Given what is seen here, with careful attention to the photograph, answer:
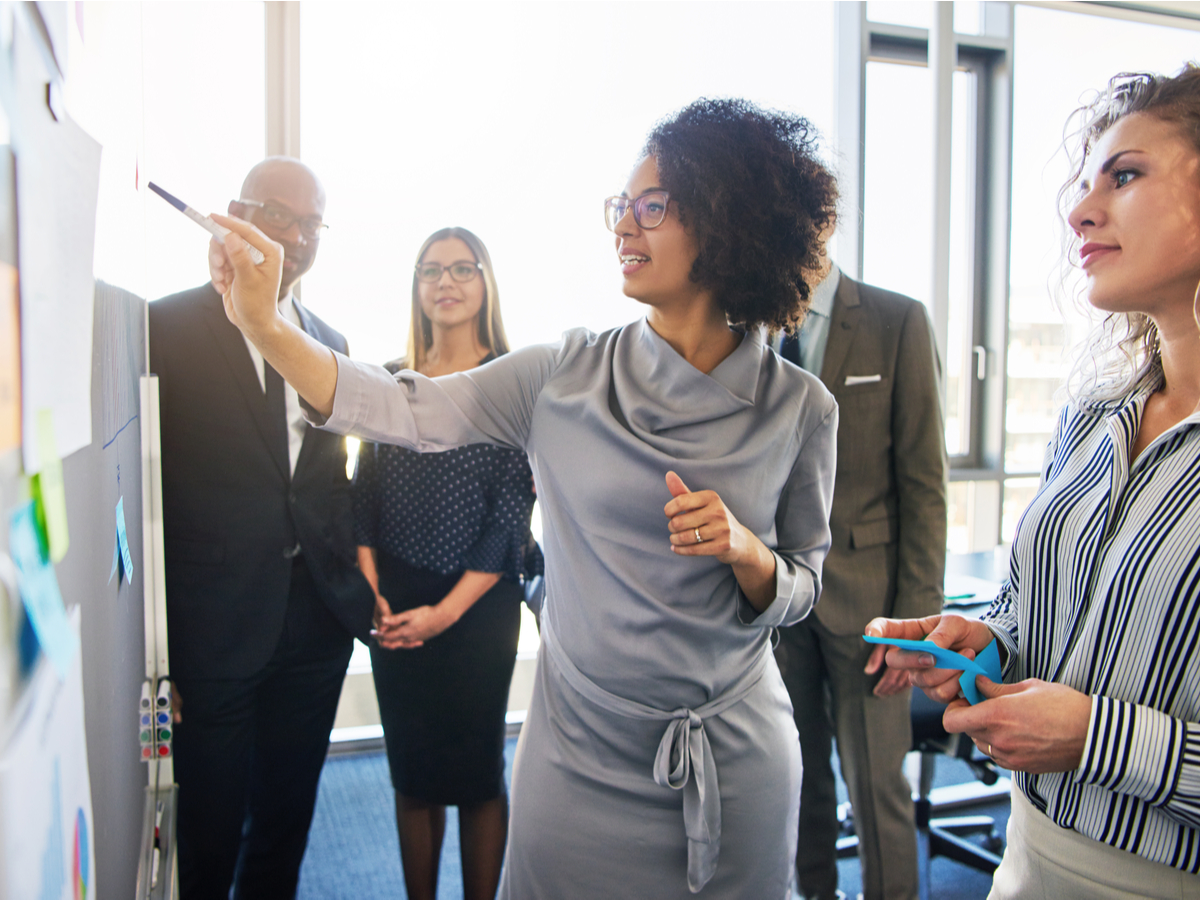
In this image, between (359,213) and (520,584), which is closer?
(520,584)

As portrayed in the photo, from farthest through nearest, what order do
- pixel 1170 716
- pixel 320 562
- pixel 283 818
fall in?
1. pixel 283 818
2. pixel 320 562
3. pixel 1170 716

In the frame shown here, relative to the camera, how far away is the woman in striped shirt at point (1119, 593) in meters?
0.80

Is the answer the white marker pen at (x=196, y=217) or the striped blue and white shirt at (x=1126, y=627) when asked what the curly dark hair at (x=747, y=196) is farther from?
the white marker pen at (x=196, y=217)

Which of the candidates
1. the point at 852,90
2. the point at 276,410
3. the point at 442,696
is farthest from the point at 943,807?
the point at 852,90

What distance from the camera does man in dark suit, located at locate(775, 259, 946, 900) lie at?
1764 mm

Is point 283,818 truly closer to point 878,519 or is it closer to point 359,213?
point 878,519

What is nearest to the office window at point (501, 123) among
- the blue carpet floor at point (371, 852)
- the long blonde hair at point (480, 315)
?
the long blonde hair at point (480, 315)

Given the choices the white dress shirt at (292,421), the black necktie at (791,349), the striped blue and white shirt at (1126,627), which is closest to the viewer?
the striped blue and white shirt at (1126,627)

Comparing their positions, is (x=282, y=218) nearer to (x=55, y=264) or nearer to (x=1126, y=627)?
(x=55, y=264)

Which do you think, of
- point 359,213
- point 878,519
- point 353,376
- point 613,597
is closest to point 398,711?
point 613,597

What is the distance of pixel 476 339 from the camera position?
6.63 ft

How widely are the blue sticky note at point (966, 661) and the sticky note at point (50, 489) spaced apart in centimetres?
79

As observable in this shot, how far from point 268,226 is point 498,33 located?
6.47 ft

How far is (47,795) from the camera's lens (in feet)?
1.37
